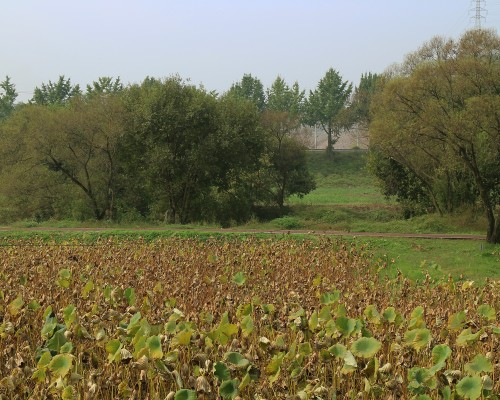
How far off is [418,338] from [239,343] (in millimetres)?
1881

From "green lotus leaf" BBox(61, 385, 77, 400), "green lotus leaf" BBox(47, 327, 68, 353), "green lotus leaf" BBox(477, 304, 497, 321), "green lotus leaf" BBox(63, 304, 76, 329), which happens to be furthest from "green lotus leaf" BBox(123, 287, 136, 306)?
"green lotus leaf" BBox(477, 304, 497, 321)

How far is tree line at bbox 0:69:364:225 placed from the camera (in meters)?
33.5

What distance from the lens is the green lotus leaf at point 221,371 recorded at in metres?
5.95

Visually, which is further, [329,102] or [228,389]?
[329,102]

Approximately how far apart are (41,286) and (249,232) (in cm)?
1413

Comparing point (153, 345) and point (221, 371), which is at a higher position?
point (153, 345)

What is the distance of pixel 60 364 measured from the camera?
587 centimetres

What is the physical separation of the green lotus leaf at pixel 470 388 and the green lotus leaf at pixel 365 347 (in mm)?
851

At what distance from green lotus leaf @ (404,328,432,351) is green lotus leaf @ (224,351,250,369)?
1.88 meters

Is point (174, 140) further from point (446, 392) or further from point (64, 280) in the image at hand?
point (446, 392)

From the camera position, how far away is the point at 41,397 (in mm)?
5781

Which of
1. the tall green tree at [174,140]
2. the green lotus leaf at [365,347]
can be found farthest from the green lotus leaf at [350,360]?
the tall green tree at [174,140]

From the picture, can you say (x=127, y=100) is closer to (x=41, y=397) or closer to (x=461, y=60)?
(x=461, y=60)

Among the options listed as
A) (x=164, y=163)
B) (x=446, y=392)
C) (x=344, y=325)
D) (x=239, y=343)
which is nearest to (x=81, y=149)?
(x=164, y=163)
